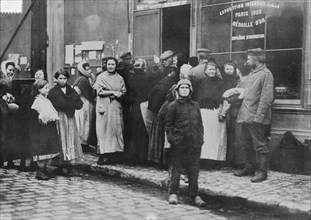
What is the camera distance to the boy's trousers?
6.51 metres

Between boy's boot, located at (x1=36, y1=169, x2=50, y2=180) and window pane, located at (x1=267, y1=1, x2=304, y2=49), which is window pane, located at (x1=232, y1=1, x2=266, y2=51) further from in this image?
boy's boot, located at (x1=36, y1=169, x2=50, y2=180)

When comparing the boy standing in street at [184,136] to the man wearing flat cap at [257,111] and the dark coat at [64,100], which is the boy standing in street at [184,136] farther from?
the dark coat at [64,100]

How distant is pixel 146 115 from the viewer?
876 centimetres

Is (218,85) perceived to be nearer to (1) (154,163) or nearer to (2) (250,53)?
(2) (250,53)

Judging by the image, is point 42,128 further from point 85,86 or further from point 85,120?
point 85,86

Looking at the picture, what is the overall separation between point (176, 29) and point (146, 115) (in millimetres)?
2635

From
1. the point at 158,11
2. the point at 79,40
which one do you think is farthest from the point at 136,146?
the point at 79,40

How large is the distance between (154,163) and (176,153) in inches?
95.4

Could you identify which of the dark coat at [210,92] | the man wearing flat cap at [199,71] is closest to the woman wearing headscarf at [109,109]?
the man wearing flat cap at [199,71]

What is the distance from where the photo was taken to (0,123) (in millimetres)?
7746

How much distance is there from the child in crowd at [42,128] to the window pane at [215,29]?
350cm

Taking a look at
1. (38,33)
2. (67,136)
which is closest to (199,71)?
(67,136)

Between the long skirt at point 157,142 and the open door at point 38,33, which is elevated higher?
the open door at point 38,33

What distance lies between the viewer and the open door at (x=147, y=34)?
10.8 meters
